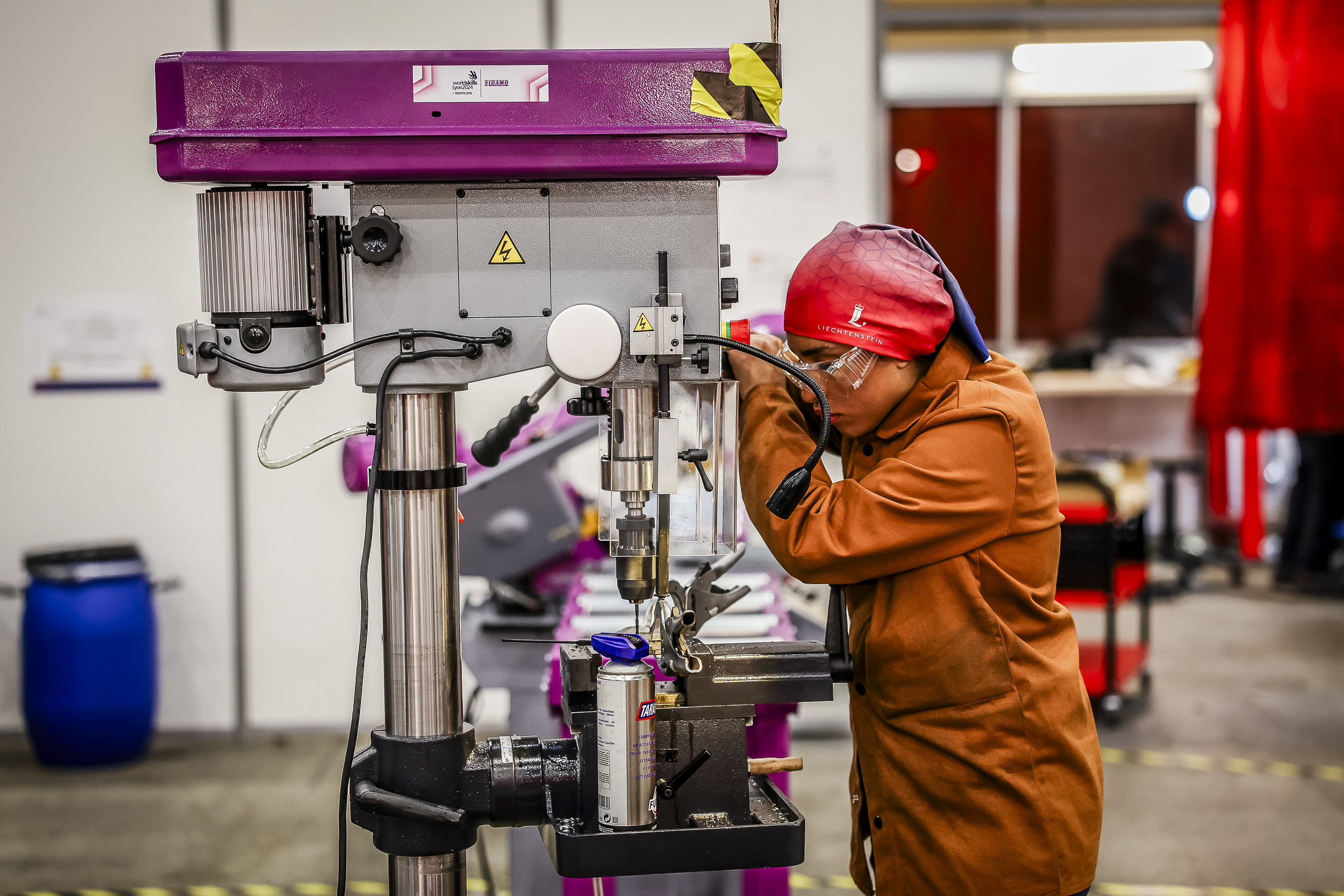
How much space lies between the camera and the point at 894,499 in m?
1.21

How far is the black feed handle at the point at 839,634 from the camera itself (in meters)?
1.27

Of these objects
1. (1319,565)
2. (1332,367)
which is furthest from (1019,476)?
(1319,565)

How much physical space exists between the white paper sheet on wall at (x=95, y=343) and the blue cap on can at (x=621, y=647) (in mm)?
2759

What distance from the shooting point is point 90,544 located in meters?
3.43

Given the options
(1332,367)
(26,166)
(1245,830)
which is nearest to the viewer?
(1245,830)

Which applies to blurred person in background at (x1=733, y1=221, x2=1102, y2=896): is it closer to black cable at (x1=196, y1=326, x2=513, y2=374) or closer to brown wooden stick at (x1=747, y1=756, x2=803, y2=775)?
brown wooden stick at (x1=747, y1=756, x2=803, y2=775)

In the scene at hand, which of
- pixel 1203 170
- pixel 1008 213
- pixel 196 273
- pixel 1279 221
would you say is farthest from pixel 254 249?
pixel 1203 170

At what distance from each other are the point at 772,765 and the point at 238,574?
2.66 metres

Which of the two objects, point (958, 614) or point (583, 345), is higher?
point (583, 345)

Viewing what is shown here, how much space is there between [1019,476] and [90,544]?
306cm

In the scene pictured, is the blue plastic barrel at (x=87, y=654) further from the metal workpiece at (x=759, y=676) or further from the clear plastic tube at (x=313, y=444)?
the metal workpiece at (x=759, y=676)

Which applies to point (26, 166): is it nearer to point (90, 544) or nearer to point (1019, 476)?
→ point (90, 544)

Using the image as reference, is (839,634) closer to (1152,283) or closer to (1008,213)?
(1008,213)

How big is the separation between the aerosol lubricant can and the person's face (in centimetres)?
37
